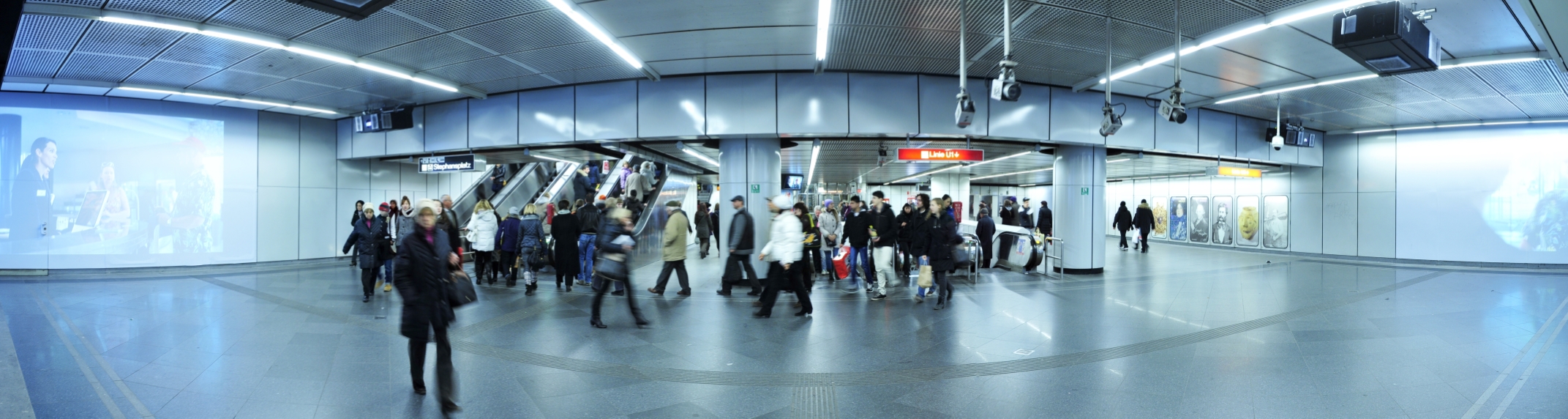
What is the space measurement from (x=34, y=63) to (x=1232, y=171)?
67.7ft

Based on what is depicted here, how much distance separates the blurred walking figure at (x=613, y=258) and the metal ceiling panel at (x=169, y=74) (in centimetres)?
742

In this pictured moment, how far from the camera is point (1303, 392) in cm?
433

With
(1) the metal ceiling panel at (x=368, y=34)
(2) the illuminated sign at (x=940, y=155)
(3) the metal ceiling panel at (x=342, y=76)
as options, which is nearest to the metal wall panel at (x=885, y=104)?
(2) the illuminated sign at (x=940, y=155)

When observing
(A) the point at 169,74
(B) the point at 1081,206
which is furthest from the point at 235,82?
(B) the point at 1081,206

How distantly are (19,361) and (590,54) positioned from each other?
5.91 metres

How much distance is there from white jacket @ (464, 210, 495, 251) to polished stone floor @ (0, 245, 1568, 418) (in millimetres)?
743

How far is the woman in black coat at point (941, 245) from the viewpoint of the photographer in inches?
304

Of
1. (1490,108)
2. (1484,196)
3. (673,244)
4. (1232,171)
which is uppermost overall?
(1490,108)

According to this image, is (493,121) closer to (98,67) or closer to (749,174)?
(749,174)

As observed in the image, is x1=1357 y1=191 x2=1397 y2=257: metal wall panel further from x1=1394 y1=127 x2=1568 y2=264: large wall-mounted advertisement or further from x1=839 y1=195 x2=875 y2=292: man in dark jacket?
x1=839 y1=195 x2=875 y2=292: man in dark jacket

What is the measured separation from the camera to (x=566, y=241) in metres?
9.12

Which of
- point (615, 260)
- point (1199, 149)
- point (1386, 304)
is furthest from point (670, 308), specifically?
point (1199, 149)

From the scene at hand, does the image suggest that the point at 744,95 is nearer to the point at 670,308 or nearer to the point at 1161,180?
the point at 670,308

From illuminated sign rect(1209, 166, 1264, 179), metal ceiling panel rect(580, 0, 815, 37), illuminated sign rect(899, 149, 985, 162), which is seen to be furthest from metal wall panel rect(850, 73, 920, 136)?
illuminated sign rect(1209, 166, 1264, 179)
